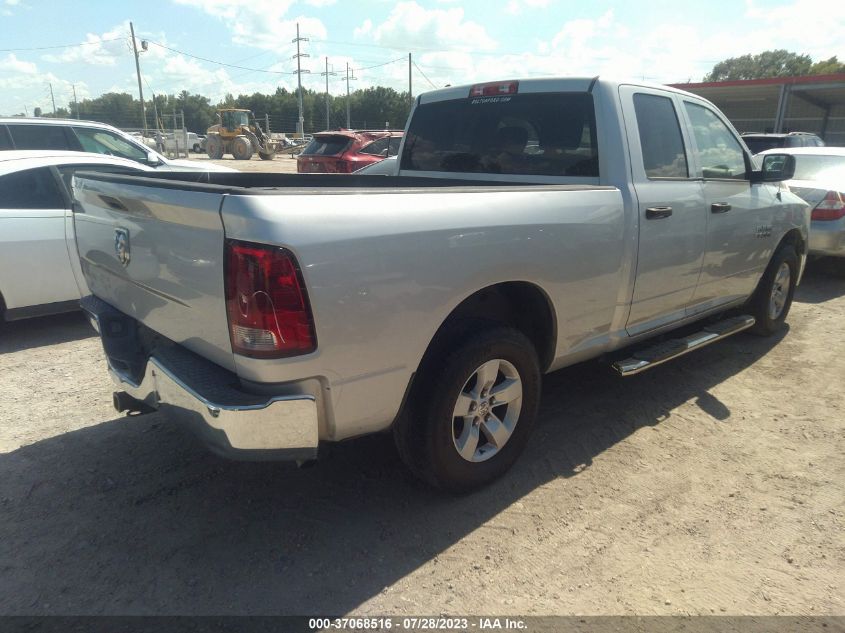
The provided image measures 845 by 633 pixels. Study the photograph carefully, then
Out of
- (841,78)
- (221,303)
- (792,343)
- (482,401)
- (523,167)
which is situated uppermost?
(841,78)

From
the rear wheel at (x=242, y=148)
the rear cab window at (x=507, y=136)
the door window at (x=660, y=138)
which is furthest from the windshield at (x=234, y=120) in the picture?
the door window at (x=660, y=138)

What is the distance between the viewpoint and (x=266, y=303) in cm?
209

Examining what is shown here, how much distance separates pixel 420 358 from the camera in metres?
2.55

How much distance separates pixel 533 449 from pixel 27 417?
318 centimetres

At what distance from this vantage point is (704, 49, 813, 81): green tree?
92812 millimetres

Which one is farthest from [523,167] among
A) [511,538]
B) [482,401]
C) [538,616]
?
[538,616]

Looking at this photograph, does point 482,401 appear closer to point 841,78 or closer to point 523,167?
point 523,167

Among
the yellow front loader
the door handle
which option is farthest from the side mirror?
the yellow front loader

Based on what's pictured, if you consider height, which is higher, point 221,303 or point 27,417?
point 221,303

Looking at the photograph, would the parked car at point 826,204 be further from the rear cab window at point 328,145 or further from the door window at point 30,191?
the rear cab window at point 328,145

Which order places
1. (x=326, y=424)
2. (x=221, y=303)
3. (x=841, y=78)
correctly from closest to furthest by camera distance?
(x=221, y=303) < (x=326, y=424) < (x=841, y=78)

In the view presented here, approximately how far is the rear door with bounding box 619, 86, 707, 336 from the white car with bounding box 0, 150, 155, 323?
380 centimetres

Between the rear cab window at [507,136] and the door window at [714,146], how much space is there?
1.07 meters

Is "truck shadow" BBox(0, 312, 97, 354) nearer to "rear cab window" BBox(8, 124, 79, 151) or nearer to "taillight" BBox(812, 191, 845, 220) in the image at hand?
"rear cab window" BBox(8, 124, 79, 151)
